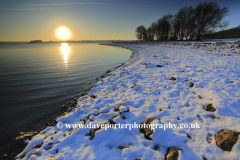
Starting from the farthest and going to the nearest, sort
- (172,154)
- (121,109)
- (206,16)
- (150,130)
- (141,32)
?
(141,32) < (206,16) < (121,109) < (150,130) < (172,154)

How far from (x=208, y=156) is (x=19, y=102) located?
8.31 metres

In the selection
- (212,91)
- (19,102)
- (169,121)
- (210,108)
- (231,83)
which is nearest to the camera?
(169,121)

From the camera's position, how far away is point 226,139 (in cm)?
231

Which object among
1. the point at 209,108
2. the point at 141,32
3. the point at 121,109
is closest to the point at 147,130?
the point at 121,109

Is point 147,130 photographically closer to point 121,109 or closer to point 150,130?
point 150,130

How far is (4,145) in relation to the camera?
11.0ft

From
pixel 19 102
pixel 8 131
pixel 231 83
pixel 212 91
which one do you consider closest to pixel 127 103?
pixel 212 91

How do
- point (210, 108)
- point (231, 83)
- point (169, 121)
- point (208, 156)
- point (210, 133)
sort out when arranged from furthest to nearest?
1. point (231, 83)
2. point (210, 108)
3. point (169, 121)
4. point (210, 133)
5. point (208, 156)

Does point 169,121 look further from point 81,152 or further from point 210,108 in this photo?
point 81,152

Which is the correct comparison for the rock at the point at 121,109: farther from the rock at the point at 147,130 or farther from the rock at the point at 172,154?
the rock at the point at 172,154

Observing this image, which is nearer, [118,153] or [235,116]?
[118,153]

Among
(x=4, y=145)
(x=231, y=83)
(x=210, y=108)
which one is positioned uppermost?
(x=231, y=83)

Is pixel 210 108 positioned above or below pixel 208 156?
above

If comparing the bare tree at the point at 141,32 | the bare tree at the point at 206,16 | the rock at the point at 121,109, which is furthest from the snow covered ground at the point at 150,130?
the bare tree at the point at 141,32
